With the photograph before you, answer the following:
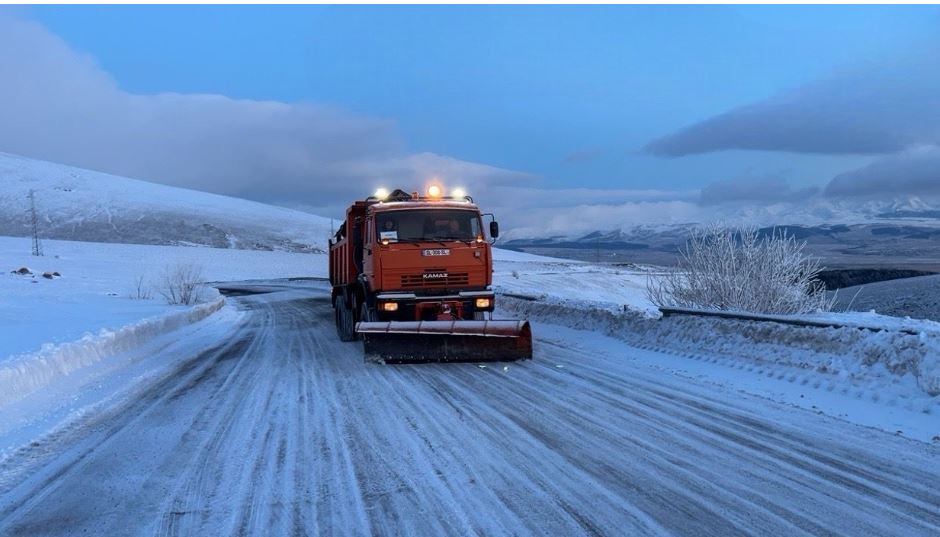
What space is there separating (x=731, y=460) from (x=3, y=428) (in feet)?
23.5

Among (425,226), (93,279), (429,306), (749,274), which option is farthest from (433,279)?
(93,279)

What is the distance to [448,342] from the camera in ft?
37.2

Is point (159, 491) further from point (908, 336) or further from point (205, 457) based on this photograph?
point (908, 336)

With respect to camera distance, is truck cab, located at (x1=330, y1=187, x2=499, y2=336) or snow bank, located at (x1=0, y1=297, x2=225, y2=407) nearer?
snow bank, located at (x1=0, y1=297, x2=225, y2=407)

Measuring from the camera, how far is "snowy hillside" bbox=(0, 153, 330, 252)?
101562mm

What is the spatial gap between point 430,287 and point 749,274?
8.22 m

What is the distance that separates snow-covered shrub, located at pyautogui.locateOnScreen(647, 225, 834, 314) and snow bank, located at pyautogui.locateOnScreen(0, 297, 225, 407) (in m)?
12.7

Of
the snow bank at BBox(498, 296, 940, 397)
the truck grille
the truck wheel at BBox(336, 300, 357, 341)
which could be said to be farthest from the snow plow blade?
the truck wheel at BBox(336, 300, 357, 341)

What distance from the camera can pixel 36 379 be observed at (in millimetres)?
9375

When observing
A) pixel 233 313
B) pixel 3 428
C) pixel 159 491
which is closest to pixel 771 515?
pixel 159 491

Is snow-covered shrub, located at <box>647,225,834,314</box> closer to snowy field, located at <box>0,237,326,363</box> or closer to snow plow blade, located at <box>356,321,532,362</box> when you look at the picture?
snow plow blade, located at <box>356,321,532,362</box>

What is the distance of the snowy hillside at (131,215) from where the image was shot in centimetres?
10156

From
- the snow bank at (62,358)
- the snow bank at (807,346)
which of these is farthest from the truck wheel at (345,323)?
the snow bank at (807,346)

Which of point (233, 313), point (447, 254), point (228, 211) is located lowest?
point (233, 313)
